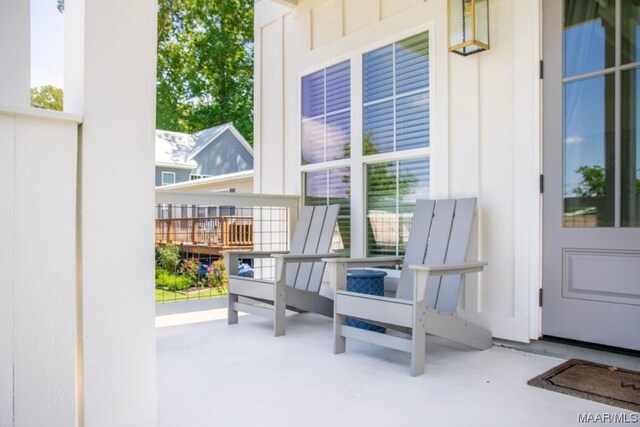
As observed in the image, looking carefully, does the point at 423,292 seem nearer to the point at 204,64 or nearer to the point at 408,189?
the point at 408,189

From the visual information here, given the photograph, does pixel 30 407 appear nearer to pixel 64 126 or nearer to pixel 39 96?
pixel 64 126

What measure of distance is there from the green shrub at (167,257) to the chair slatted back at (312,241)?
620 centimetres

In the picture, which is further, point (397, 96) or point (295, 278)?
point (295, 278)

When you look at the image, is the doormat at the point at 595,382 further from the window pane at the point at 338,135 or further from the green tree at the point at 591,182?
the window pane at the point at 338,135

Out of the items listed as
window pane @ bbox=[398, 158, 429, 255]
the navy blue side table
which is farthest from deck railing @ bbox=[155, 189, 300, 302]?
the navy blue side table

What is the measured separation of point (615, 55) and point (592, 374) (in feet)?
6.27

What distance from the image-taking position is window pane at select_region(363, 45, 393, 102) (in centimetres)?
418

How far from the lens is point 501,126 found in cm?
334

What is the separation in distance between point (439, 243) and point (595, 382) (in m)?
1.27

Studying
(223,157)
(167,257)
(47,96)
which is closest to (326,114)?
(47,96)

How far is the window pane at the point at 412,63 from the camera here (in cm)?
387

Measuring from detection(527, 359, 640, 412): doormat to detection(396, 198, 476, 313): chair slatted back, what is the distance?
28.2 inches

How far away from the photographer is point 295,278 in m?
4.21

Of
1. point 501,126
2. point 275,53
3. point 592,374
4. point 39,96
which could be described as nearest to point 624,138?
point 501,126
